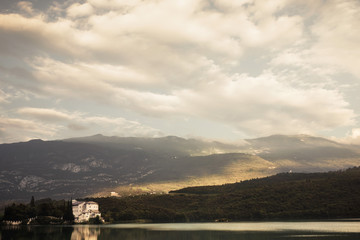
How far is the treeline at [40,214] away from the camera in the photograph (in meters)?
154

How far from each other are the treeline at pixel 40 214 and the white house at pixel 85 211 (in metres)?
10.5

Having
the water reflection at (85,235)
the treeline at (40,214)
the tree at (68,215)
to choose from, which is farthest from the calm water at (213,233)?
the tree at (68,215)

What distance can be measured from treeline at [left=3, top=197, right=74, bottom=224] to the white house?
1048 cm

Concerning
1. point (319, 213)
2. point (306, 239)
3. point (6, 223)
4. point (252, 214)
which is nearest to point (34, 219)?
point (6, 223)

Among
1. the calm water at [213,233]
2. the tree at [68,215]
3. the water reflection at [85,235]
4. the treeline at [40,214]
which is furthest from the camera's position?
the tree at [68,215]

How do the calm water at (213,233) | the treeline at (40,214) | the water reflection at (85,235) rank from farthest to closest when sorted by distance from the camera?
1. the treeline at (40,214)
2. the water reflection at (85,235)
3. the calm water at (213,233)

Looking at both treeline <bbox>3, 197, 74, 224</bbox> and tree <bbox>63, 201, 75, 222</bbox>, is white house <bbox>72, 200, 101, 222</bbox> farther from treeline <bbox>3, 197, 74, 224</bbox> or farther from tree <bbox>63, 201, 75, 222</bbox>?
treeline <bbox>3, 197, 74, 224</bbox>

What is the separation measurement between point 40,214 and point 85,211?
23.5 metres

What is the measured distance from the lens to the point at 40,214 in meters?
159

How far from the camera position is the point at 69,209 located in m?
161

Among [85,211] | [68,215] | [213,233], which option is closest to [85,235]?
[213,233]

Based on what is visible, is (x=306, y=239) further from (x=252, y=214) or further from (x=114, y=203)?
(x=114, y=203)

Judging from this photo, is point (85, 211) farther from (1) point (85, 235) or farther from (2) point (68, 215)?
(1) point (85, 235)

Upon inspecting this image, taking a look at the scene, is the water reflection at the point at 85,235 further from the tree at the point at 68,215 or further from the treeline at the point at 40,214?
the treeline at the point at 40,214
